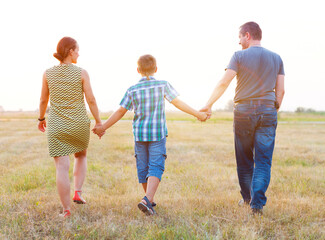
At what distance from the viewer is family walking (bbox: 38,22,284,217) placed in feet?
13.0

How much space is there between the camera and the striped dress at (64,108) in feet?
12.9

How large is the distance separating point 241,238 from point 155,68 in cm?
231

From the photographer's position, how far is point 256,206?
412cm

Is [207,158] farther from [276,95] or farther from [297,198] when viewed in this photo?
[276,95]

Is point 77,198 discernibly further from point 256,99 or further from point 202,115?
point 256,99

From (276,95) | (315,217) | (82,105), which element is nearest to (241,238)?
(315,217)

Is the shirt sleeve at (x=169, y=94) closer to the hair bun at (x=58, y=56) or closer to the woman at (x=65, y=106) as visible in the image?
the woman at (x=65, y=106)

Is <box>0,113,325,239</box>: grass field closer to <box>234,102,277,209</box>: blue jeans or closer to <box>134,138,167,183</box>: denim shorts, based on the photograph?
<box>234,102,277,209</box>: blue jeans

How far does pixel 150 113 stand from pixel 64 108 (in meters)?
1.11

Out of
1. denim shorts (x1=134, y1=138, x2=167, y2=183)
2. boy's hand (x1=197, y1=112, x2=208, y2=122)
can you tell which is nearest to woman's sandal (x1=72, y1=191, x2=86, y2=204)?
denim shorts (x1=134, y1=138, x2=167, y2=183)

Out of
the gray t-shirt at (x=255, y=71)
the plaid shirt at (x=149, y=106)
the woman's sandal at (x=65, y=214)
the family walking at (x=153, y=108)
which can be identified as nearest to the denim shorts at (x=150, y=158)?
the family walking at (x=153, y=108)

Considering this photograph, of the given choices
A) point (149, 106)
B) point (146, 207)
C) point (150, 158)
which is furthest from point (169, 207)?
point (149, 106)

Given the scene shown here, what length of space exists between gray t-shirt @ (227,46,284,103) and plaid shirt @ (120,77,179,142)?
1025 mm

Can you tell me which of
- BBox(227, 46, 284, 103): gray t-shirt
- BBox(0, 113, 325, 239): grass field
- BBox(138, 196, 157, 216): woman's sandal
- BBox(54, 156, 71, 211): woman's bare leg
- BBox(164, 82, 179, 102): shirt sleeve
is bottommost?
BBox(0, 113, 325, 239): grass field
